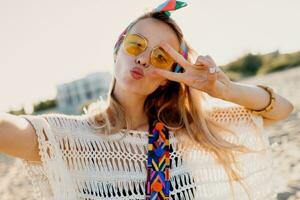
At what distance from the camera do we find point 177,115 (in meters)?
3.03

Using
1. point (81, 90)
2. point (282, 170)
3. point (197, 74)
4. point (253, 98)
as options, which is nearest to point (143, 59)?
point (197, 74)

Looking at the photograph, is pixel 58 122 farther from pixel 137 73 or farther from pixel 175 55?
pixel 175 55

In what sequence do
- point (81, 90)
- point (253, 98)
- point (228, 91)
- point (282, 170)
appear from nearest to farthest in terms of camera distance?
1. point (228, 91)
2. point (253, 98)
3. point (282, 170)
4. point (81, 90)

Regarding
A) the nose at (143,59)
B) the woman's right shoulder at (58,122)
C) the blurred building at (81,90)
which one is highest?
the nose at (143,59)

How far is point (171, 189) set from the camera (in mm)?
2680

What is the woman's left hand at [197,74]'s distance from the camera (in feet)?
8.10

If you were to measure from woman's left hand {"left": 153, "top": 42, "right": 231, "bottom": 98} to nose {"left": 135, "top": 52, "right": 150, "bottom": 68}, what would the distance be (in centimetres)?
7

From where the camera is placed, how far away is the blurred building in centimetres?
5128

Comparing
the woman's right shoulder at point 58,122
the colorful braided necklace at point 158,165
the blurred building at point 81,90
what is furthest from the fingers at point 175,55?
the blurred building at point 81,90

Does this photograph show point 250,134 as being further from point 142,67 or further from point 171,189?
point 142,67

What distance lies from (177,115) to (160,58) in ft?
1.99

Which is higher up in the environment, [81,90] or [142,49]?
[142,49]

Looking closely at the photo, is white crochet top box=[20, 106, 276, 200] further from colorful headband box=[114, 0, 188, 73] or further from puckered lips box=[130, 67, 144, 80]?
colorful headband box=[114, 0, 188, 73]

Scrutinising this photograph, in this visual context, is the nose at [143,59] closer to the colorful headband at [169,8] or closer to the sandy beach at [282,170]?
the colorful headband at [169,8]
